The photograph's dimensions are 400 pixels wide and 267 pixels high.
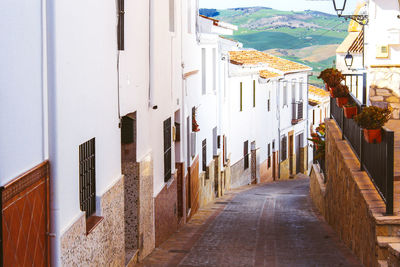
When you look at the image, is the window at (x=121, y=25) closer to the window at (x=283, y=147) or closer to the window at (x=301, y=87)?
the window at (x=283, y=147)

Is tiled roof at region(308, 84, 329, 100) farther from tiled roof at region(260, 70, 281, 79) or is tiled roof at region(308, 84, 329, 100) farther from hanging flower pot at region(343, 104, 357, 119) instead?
hanging flower pot at region(343, 104, 357, 119)

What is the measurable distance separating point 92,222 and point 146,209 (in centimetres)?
301

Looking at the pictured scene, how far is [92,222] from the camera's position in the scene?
6.70 meters

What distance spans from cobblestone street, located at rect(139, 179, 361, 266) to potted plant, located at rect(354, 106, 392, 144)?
168 centimetres

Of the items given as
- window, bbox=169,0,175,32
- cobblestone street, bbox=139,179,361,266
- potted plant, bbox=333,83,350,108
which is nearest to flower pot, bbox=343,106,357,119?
potted plant, bbox=333,83,350,108

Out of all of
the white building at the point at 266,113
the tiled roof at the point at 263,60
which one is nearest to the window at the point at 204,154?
the white building at the point at 266,113

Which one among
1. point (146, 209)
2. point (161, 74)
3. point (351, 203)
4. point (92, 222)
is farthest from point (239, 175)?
point (92, 222)

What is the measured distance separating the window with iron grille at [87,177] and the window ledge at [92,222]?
0.05m

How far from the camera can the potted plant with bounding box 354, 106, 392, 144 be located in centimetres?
814

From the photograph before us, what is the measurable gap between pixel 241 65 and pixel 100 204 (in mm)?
20511

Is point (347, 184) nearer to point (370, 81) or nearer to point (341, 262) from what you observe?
point (341, 262)

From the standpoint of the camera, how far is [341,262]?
8820mm

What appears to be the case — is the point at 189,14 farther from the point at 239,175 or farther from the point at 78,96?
the point at 239,175

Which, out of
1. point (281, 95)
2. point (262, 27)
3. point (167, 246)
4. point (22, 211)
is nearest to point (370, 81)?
point (167, 246)
